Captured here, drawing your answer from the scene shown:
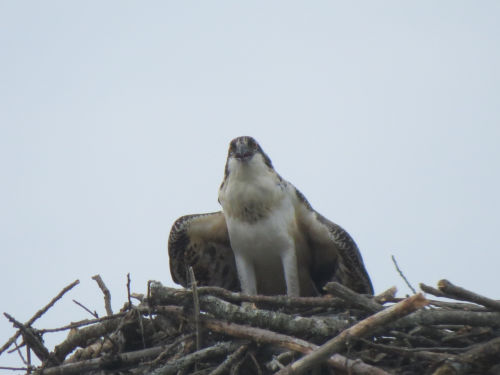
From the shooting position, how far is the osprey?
24.5 feet

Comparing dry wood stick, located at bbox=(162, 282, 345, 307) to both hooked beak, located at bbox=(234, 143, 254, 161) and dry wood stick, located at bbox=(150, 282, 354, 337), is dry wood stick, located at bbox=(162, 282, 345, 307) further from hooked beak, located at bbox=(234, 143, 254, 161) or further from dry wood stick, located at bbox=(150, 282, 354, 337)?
hooked beak, located at bbox=(234, 143, 254, 161)

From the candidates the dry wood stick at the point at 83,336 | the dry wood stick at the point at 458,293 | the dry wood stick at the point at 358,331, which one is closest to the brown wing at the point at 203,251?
the dry wood stick at the point at 83,336

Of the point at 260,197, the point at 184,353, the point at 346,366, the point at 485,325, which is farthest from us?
the point at 260,197

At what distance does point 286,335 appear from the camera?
5.52m

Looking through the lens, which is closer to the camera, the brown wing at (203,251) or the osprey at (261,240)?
the osprey at (261,240)

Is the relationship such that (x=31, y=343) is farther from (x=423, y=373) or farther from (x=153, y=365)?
(x=423, y=373)

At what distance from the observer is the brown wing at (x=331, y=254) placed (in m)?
7.44

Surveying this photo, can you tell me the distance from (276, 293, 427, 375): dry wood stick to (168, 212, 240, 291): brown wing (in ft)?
10.2

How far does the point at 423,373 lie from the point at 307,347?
78cm

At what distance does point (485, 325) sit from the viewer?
17.7 ft

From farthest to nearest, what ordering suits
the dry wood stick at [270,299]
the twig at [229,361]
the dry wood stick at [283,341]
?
the dry wood stick at [270,299]
the twig at [229,361]
the dry wood stick at [283,341]

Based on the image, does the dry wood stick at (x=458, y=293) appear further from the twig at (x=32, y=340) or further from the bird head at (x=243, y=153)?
the twig at (x=32, y=340)

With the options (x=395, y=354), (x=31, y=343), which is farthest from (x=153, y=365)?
(x=395, y=354)

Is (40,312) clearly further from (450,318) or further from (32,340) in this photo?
(450,318)
